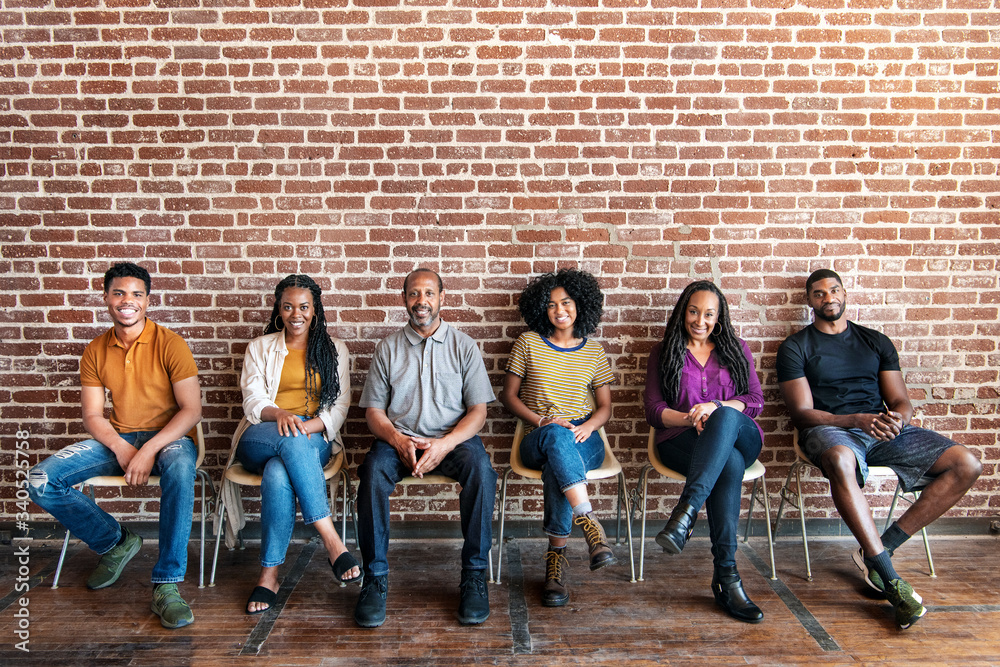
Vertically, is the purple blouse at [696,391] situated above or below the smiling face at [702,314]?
below

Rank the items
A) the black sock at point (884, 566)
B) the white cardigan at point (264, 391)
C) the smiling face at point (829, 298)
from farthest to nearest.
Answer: the smiling face at point (829, 298) < the white cardigan at point (264, 391) < the black sock at point (884, 566)

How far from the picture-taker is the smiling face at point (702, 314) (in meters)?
3.28

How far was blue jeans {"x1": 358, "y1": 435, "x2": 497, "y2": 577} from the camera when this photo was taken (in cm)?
296

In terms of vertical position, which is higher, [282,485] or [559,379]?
[559,379]

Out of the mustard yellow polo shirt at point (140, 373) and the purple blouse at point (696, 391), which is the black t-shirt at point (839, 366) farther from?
the mustard yellow polo shirt at point (140, 373)

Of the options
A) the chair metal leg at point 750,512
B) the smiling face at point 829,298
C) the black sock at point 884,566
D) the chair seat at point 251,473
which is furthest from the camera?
the chair metal leg at point 750,512

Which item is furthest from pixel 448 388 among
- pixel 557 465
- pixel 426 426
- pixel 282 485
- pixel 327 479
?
pixel 282 485

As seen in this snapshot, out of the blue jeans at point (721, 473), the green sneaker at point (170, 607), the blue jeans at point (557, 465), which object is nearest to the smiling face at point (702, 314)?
the blue jeans at point (721, 473)

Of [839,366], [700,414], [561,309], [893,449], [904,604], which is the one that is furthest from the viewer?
[839,366]

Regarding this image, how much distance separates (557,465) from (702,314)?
3.62 feet

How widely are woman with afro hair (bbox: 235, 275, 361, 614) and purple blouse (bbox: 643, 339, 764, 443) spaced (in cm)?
163

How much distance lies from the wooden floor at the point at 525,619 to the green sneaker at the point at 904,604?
0.07 metres

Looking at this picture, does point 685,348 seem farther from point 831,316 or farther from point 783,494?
point 783,494

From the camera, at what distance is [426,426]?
10.6 ft
